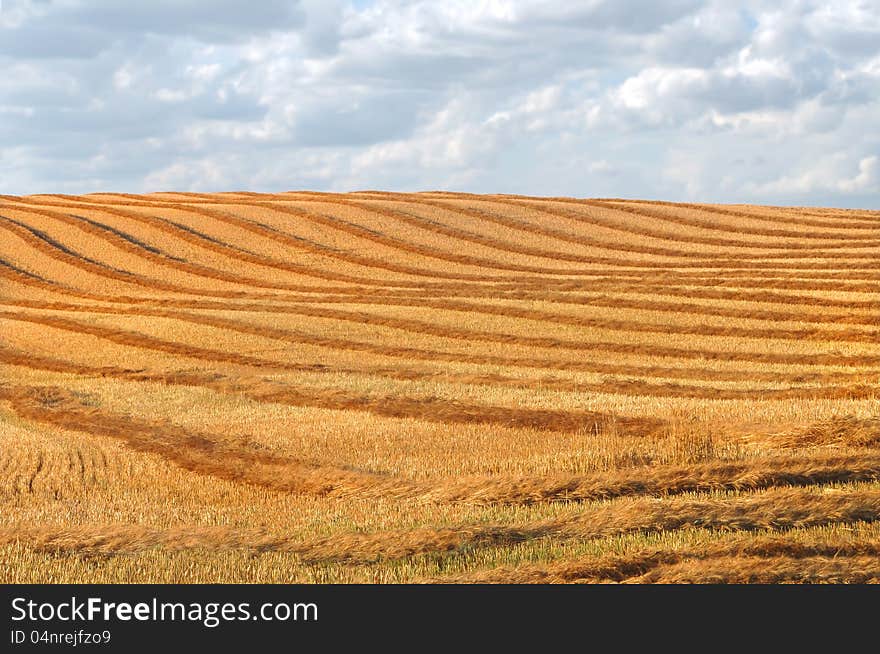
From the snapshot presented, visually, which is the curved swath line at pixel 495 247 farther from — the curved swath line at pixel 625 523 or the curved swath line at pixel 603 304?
the curved swath line at pixel 625 523

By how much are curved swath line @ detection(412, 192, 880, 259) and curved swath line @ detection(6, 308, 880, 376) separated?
14.7m

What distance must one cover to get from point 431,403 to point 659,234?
28.0 m

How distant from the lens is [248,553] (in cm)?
855

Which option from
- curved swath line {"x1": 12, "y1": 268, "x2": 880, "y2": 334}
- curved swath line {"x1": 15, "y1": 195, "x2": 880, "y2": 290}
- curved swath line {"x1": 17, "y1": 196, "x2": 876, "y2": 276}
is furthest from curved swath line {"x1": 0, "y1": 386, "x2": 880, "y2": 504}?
curved swath line {"x1": 17, "y1": 196, "x2": 876, "y2": 276}

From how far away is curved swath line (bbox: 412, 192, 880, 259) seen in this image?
3731 centimetres

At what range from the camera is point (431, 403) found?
1697 cm

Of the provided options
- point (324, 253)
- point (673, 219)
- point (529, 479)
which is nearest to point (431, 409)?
point (529, 479)

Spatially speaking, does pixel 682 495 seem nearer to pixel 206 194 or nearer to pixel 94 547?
pixel 94 547

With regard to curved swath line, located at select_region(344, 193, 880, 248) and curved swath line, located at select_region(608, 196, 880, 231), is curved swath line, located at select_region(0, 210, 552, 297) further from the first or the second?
curved swath line, located at select_region(608, 196, 880, 231)

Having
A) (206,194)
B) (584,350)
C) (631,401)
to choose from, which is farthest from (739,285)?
(206,194)

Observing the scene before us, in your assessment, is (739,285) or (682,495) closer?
(682,495)

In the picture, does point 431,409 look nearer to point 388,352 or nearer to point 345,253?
point 388,352

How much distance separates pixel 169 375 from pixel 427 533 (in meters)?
12.7

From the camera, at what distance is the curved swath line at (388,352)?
71.6ft
